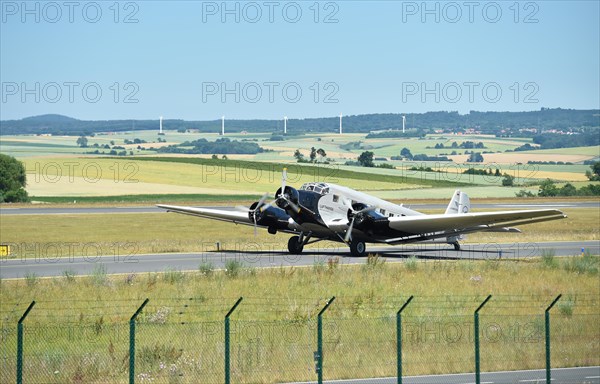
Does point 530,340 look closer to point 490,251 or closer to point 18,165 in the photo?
point 490,251

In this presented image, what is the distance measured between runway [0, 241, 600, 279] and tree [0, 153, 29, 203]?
49388 millimetres

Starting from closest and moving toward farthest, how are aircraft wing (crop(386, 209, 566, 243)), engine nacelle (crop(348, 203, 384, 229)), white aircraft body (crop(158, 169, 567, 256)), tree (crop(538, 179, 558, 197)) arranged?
aircraft wing (crop(386, 209, 566, 243)) → white aircraft body (crop(158, 169, 567, 256)) → engine nacelle (crop(348, 203, 384, 229)) → tree (crop(538, 179, 558, 197))

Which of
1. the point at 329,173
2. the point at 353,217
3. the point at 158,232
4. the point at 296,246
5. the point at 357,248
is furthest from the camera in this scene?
the point at 329,173

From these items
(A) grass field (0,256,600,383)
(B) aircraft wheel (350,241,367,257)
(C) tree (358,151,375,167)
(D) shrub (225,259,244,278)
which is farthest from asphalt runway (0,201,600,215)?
(C) tree (358,151,375,167)

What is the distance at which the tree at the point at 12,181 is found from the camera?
3976 inches

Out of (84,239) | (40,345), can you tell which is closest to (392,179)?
(84,239)

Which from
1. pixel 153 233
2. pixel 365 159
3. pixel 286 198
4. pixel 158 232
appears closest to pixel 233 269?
pixel 286 198

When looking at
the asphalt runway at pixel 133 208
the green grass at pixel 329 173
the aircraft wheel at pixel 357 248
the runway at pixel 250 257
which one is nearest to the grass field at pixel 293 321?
the runway at pixel 250 257

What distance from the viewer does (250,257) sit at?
1809 inches

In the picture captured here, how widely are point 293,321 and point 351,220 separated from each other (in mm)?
17976

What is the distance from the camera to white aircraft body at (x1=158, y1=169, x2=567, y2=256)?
44.7m

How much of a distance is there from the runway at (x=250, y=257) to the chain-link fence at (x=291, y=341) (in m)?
10.1

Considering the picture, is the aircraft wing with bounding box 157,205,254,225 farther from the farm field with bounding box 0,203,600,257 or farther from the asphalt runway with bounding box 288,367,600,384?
the asphalt runway with bounding box 288,367,600,384

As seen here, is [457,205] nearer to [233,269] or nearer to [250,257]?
[250,257]
